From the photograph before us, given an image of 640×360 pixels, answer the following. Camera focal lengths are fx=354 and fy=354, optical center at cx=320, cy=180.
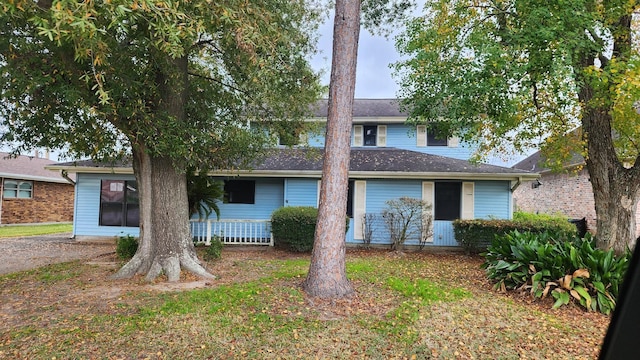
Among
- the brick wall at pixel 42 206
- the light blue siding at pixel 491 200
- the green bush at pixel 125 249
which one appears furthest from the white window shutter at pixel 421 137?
the brick wall at pixel 42 206

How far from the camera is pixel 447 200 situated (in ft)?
40.3

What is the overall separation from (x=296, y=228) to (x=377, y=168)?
367 centimetres

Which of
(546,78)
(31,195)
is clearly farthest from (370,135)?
(31,195)

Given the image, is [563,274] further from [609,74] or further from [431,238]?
[431,238]

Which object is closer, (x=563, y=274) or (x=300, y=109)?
(x=563, y=274)

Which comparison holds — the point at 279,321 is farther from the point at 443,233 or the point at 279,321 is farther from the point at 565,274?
the point at 443,233

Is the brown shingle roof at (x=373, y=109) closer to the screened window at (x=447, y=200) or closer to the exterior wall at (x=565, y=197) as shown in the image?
the screened window at (x=447, y=200)

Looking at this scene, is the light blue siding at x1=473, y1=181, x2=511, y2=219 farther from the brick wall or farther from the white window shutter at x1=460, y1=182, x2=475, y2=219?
the brick wall

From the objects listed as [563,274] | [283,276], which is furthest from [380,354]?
[563,274]

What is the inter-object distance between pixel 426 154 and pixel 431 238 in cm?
389

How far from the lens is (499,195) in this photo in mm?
12078

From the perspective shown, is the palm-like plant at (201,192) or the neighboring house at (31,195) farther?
the neighboring house at (31,195)

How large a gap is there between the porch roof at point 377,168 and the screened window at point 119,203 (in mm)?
647

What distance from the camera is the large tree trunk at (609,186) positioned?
7957 millimetres
